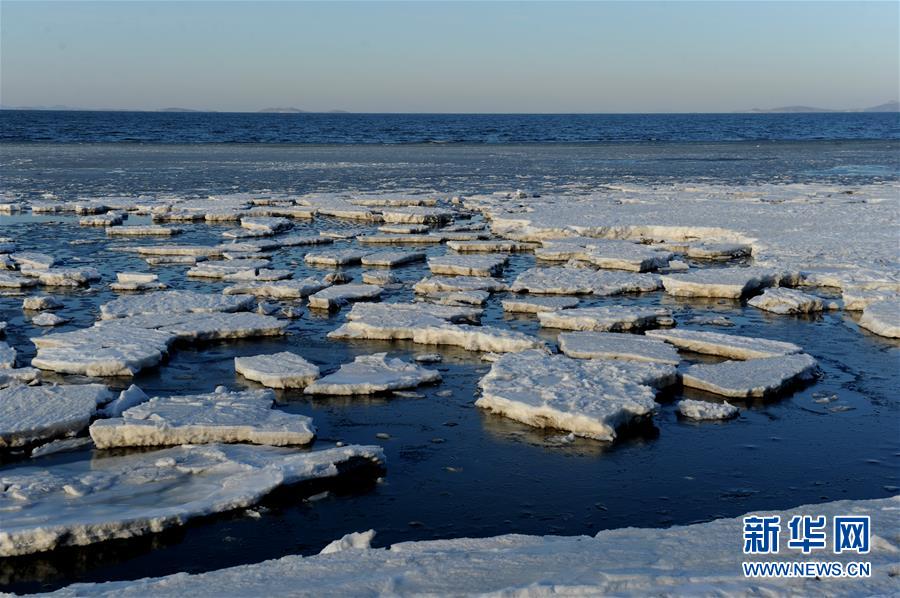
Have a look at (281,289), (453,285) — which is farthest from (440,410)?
(281,289)

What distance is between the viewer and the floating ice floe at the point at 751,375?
684cm

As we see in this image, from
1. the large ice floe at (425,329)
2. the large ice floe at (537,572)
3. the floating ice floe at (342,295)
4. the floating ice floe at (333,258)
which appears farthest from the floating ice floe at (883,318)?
the floating ice floe at (333,258)

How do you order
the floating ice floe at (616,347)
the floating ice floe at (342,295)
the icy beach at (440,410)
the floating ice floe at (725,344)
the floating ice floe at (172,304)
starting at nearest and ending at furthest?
1. the icy beach at (440,410)
2. the floating ice floe at (616,347)
3. the floating ice floe at (725,344)
4. the floating ice floe at (172,304)
5. the floating ice floe at (342,295)

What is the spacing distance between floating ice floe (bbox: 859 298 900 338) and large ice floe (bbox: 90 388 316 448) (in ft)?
17.7

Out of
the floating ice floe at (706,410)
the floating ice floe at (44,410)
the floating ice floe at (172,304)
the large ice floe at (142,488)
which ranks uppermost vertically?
the floating ice floe at (172,304)

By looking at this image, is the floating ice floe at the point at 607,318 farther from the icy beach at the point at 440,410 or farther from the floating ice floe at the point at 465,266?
the floating ice floe at the point at 465,266

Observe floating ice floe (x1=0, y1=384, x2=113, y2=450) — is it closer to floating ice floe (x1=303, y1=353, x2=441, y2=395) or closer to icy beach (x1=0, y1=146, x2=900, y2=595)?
icy beach (x1=0, y1=146, x2=900, y2=595)

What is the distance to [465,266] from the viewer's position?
11289mm

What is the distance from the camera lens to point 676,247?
43.7 ft

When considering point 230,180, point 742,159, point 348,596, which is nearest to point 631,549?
point 348,596

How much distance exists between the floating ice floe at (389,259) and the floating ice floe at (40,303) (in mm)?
3936

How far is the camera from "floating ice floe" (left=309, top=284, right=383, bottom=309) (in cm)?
966

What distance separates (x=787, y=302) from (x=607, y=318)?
2.08 meters

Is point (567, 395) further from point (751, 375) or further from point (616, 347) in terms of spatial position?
point (751, 375)
